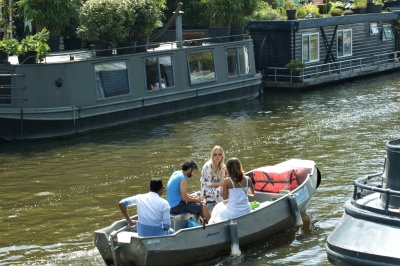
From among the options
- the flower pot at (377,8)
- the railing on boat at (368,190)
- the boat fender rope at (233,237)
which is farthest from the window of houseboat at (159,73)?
the railing on boat at (368,190)

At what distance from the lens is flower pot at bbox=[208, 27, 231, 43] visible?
34.3 metres

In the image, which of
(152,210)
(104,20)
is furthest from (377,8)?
(152,210)

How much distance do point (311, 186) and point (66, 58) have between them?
1388 cm

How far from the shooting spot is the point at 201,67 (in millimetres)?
32875

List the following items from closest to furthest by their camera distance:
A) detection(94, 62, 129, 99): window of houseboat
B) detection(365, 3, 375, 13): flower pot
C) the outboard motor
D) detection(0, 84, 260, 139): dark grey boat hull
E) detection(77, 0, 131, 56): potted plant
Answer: the outboard motor < detection(0, 84, 260, 139): dark grey boat hull < detection(94, 62, 129, 99): window of houseboat < detection(77, 0, 131, 56): potted plant < detection(365, 3, 375, 13): flower pot

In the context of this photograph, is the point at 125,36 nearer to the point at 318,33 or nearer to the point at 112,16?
the point at 112,16

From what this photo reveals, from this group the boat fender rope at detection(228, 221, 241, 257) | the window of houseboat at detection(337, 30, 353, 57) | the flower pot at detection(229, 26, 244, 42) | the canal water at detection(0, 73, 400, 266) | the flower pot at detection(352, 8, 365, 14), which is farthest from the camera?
the flower pot at detection(352, 8, 365, 14)

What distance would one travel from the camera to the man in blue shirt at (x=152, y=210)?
14.2m

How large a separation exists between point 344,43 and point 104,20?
1606cm

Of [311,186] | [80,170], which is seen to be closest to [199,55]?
[80,170]

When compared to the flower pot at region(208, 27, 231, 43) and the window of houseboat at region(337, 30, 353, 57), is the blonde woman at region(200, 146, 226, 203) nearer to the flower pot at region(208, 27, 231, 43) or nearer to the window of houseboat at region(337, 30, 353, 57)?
the flower pot at region(208, 27, 231, 43)

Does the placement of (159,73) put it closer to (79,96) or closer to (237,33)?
(79,96)

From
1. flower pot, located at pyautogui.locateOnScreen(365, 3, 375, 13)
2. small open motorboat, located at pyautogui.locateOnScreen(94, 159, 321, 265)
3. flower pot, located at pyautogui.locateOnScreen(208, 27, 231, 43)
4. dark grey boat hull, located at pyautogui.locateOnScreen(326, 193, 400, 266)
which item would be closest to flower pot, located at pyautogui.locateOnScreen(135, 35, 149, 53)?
flower pot, located at pyautogui.locateOnScreen(208, 27, 231, 43)

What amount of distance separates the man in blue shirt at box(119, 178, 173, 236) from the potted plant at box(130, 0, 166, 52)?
16136 millimetres
